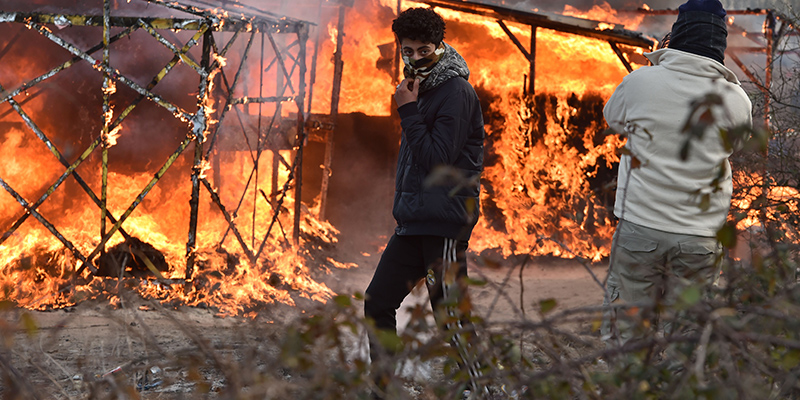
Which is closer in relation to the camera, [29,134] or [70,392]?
[70,392]

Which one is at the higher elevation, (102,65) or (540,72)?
(540,72)

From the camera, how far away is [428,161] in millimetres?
3355

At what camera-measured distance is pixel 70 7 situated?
8422 mm

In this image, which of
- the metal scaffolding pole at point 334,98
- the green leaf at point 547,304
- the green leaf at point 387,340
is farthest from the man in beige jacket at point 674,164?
the metal scaffolding pole at point 334,98

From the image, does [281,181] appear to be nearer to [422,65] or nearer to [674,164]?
[422,65]

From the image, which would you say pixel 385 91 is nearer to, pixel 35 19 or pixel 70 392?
pixel 35 19

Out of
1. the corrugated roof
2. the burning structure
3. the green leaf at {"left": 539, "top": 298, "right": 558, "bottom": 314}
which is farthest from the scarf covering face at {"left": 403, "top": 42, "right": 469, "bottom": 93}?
the corrugated roof

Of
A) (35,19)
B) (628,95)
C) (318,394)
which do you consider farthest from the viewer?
(35,19)

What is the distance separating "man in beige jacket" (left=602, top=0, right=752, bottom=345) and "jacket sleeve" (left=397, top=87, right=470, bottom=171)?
787mm

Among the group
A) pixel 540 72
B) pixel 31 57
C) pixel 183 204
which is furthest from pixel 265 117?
pixel 540 72

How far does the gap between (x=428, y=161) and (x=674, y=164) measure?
3.78 feet

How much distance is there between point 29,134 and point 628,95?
7.72 metres

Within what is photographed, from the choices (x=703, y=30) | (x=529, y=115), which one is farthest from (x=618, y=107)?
(x=529, y=115)

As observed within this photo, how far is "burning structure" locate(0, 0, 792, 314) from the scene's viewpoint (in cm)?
736
